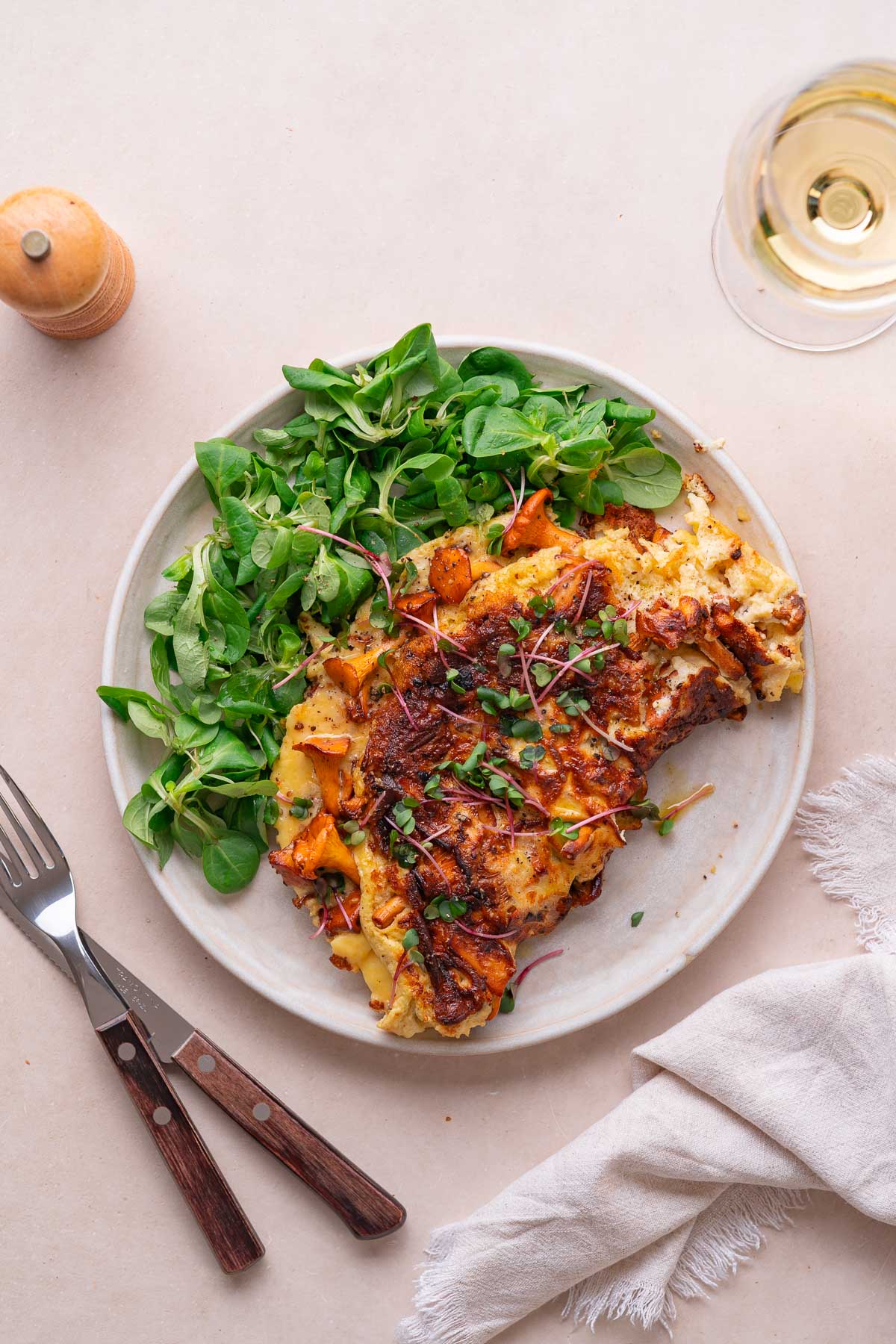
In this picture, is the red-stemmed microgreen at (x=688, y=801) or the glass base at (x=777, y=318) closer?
the glass base at (x=777, y=318)

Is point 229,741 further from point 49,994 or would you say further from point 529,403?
point 529,403

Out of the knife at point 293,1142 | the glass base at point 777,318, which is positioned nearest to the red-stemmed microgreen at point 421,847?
the knife at point 293,1142

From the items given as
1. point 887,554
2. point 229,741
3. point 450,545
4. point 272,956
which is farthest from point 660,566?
point 272,956

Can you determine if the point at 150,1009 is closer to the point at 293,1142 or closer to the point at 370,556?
the point at 293,1142

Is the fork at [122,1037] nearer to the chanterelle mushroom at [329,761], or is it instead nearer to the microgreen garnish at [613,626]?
the chanterelle mushroom at [329,761]

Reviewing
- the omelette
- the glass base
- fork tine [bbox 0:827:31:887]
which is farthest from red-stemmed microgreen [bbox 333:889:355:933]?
the glass base
